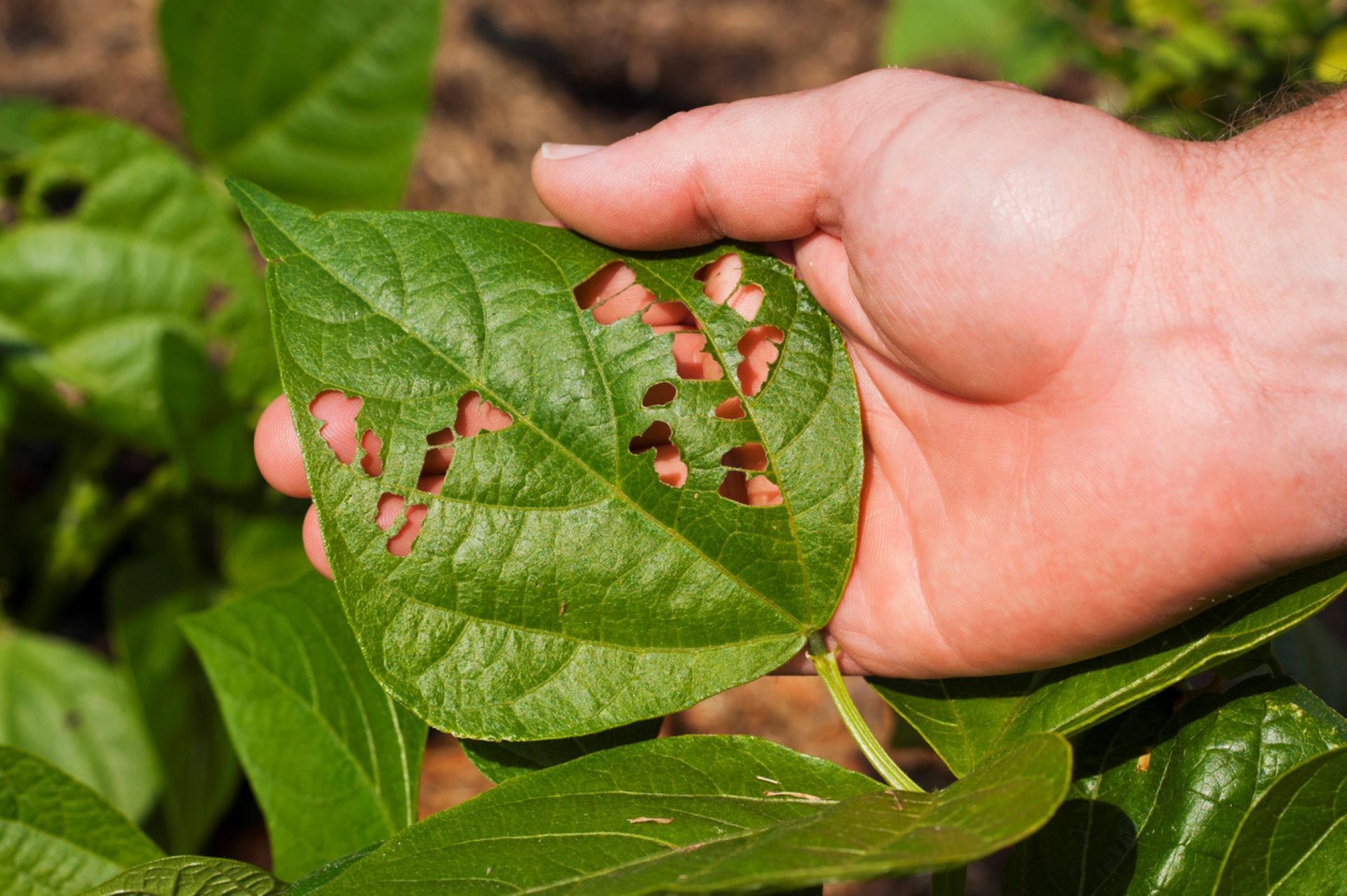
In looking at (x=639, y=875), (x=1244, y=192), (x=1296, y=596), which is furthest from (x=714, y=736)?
(x=1244, y=192)

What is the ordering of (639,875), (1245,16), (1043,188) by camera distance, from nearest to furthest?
(639,875), (1043,188), (1245,16)

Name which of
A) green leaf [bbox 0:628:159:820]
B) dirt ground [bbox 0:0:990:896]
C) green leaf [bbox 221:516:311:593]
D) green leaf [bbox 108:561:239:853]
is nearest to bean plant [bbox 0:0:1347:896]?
green leaf [bbox 108:561:239:853]

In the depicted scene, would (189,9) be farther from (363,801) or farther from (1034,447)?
(1034,447)

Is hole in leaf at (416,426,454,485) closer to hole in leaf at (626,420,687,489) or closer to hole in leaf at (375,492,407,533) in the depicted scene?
hole in leaf at (375,492,407,533)

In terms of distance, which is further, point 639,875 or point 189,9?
point 189,9

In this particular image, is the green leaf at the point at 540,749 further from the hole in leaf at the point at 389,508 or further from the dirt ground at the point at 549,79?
the dirt ground at the point at 549,79

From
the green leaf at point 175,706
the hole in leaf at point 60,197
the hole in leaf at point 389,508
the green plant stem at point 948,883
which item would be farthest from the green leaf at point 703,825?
the hole in leaf at point 60,197

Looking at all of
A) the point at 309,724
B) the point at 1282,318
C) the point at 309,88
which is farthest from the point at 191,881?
the point at 309,88
